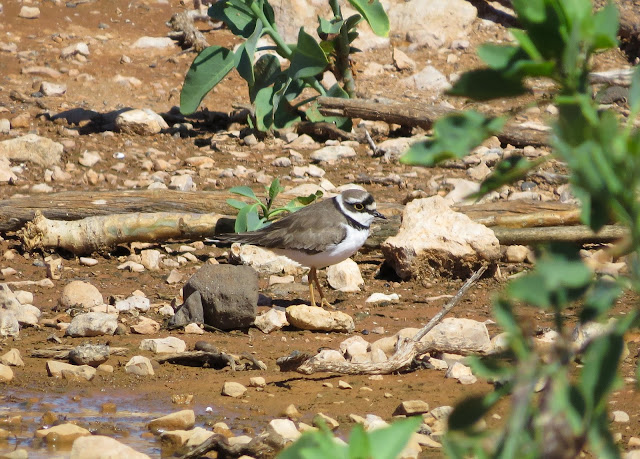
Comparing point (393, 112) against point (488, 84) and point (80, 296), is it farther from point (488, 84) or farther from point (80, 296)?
point (488, 84)

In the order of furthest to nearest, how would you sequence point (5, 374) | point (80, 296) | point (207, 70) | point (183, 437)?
point (207, 70) → point (80, 296) → point (5, 374) → point (183, 437)

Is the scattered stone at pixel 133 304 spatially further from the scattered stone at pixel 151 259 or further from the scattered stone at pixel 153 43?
the scattered stone at pixel 153 43

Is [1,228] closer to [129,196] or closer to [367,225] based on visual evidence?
[129,196]

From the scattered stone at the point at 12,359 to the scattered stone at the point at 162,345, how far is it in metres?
0.75

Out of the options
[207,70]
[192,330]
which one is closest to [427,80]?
[207,70]

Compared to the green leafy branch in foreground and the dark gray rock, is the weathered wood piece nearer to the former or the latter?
the dark gray rock

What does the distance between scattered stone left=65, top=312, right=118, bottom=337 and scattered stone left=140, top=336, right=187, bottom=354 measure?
1.18 feet

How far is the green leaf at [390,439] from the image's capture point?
1.47m

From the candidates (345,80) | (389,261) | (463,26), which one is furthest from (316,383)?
(463,26)

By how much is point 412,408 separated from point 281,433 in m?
0.79

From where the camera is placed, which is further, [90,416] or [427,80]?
[427,80]

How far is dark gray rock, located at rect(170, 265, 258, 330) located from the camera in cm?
638

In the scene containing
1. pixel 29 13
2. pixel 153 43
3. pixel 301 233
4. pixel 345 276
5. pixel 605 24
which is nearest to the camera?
pixel 605 24

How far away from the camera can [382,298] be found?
24.1 ft
